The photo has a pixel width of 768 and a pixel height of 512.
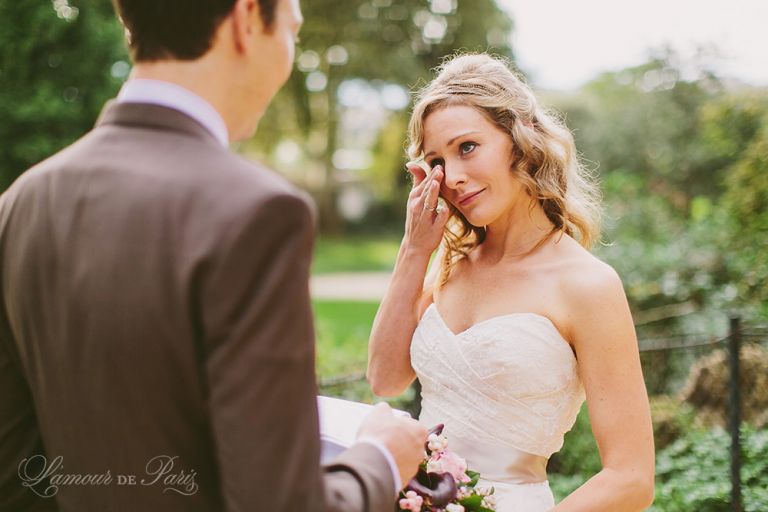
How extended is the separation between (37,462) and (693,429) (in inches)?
204

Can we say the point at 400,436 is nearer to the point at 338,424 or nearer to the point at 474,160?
the point at 338,424

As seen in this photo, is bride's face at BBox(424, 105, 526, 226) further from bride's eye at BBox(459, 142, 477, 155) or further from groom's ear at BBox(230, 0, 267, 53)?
groom's ear at BBox(230, 0, 267, 53)

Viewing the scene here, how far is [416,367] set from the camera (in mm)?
2834

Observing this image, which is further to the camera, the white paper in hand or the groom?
the white paper in hand

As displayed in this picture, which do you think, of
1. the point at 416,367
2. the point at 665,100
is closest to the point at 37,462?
the point at 416,367

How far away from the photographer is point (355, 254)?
32500mm

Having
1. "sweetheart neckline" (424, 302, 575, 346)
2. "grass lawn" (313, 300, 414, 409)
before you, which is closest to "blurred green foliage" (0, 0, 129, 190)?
"grass lawn" (313, 300, 414, 409)

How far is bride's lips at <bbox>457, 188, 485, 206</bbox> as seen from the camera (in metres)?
2.68

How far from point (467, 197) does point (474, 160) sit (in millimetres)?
141

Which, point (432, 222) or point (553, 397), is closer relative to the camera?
point (553, 397)

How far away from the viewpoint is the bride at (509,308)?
2311 millimetres

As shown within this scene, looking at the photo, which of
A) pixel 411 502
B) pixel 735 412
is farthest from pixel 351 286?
pixel 411 502

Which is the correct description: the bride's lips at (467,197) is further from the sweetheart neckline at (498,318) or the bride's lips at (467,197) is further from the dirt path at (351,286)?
the dirt path at (351,286)

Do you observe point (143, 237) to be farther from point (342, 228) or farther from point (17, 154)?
point (342, 228)
